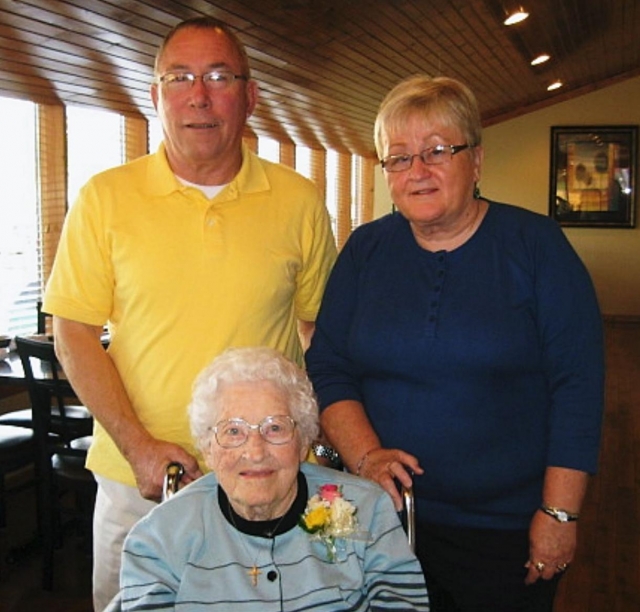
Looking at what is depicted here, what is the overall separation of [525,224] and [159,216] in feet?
2.67

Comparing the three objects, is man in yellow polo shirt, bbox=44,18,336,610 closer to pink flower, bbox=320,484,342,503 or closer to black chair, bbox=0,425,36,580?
pink flower, bbox=320,484,342,503

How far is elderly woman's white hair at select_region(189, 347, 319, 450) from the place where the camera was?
5.34 feet

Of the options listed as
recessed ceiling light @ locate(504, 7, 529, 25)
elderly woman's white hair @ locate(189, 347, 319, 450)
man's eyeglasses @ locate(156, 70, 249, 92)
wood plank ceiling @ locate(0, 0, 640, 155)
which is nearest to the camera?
elderly woman's white hair @ locate(189, 347, 319, 450)

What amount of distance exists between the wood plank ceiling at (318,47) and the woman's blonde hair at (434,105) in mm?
2268

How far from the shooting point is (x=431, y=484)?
5.71ft

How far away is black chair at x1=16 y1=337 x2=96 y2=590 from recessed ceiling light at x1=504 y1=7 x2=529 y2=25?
4424 mm

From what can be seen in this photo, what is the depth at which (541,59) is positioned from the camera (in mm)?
8578

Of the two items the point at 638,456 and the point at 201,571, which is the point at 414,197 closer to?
the point at 201,571

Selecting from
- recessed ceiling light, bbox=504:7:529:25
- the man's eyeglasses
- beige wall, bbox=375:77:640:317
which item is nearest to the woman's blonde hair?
the man's eyeglasses

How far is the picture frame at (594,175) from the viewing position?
11648 mm

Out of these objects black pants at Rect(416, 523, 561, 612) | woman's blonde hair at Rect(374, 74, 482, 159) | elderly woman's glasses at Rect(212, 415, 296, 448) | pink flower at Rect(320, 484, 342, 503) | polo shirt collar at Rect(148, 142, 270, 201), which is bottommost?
black pants at Rect(416, 523, 561, 612)

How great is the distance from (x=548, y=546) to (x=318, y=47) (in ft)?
13.9

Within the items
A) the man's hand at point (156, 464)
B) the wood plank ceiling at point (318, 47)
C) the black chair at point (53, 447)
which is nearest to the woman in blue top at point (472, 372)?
the man's hand at point (156, 464)

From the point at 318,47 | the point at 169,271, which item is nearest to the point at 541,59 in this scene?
the point at 318,47
